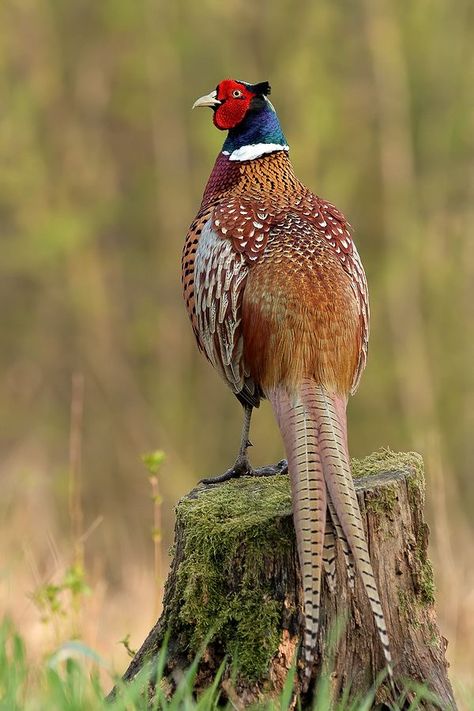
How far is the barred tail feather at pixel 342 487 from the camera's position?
3.25 metres

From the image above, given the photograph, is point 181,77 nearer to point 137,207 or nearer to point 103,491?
point 137,207

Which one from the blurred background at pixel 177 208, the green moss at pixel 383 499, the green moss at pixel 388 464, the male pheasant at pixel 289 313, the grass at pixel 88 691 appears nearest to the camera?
the grass at pixel 88 691

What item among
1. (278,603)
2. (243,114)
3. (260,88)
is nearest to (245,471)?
(278,603)

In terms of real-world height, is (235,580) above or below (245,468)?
below

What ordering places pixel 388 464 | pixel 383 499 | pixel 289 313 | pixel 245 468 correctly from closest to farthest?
pixel 383 499 → pixel 289 313 → pixel 388 464 → pixel 245 468

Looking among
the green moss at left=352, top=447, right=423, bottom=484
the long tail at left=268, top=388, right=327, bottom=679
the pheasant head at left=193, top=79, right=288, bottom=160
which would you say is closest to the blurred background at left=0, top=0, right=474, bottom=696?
the pheasant head at left=193, top=79, right=288, bottom=160

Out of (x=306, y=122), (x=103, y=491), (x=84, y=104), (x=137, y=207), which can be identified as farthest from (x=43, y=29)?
A: (x=103, y=491)

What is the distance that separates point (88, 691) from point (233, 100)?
2.78 meters

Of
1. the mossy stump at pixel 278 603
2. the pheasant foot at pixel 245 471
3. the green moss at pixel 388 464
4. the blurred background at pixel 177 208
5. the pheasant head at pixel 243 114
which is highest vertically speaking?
the blurred background at pixel 177 208

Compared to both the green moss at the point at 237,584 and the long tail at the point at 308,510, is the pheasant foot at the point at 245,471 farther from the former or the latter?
the long tail at the point at 308,510

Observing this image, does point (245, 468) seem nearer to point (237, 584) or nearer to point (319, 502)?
point (237, 584)

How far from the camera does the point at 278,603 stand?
3.50 metres

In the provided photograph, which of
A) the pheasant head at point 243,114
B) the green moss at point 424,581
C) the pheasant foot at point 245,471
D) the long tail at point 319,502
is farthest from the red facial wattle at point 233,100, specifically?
the green moss at point 424,581

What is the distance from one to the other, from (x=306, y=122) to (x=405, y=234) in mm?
1774
